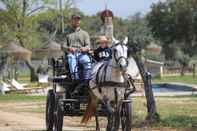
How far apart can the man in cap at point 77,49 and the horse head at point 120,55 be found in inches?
51.0

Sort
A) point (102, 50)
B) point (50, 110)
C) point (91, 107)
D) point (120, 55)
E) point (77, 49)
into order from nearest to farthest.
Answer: point (120, 55) → point (102, 50) → point (91, 107) → point (77, 49) → point (50, 110)

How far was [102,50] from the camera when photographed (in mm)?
12352

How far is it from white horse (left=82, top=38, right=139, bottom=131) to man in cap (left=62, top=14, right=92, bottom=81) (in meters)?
0.85

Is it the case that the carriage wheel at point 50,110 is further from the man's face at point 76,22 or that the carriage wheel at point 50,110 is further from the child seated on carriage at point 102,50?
the child seated on carriage at point 102,50

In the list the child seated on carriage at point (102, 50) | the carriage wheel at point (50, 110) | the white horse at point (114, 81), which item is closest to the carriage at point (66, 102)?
the carriage wheel at point (50, 110)

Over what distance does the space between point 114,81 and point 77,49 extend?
186cm

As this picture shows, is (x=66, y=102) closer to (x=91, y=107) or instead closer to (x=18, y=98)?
(x=91, y=107)

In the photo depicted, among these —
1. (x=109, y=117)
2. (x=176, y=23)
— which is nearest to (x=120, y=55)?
(x=109, y=117)

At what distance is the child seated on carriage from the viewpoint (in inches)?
476

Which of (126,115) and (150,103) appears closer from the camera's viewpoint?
(126,115)

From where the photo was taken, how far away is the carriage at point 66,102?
479 inches

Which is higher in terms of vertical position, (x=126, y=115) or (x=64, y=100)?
(x=64, y=100)

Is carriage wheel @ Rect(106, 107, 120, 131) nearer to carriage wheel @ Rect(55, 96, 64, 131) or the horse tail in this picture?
the horse tail

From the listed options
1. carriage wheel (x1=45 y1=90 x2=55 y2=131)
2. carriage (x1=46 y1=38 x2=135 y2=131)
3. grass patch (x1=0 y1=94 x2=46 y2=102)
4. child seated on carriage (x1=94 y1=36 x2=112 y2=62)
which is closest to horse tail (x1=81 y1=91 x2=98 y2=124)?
carriage (x1=46 y1=38 x2=135 y2=131)
